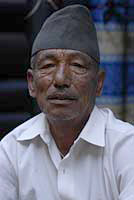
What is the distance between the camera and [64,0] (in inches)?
134

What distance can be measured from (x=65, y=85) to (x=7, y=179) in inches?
18.5

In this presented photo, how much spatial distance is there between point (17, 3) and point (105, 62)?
27.9 inches

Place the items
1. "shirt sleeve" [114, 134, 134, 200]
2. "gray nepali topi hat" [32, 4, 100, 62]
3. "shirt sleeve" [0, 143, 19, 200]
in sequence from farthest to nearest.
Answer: "shirt sleeve" [0, 143, 19, 200] → "gray nepali topi hat" [32, 4, 100, 62] → "shirt sleeve" [114, 134, 134, 200]

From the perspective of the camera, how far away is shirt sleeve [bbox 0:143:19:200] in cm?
213

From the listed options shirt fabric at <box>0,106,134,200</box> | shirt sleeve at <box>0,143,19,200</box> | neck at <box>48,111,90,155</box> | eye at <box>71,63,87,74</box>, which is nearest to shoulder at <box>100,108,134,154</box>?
shirt fabric at <box>0,106,134,200</box>

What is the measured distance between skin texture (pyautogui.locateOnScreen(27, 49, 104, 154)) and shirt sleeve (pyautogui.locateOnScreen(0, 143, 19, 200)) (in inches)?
9.8

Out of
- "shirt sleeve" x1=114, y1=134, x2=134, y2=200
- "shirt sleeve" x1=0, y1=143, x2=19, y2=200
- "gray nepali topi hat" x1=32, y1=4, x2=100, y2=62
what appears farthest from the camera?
"shirt sleeve" x1=0, y1=143, x2=19, y2=200

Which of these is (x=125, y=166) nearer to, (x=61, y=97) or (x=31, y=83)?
(x=61, y=97)

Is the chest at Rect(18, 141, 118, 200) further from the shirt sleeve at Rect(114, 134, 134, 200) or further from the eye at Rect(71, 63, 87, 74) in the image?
the eye at Rect(71, 63, 87, 74)

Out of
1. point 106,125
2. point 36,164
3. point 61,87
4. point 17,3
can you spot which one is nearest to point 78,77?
point 61,87

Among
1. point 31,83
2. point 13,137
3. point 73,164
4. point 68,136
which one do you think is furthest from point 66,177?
point 31,83

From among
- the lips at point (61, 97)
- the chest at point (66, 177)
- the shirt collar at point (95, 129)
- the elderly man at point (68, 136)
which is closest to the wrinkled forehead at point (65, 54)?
the elderly man at point (68, 136)

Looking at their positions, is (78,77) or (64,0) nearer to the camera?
Answer: (78,77)

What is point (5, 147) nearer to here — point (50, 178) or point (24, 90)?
point (50, 178)
